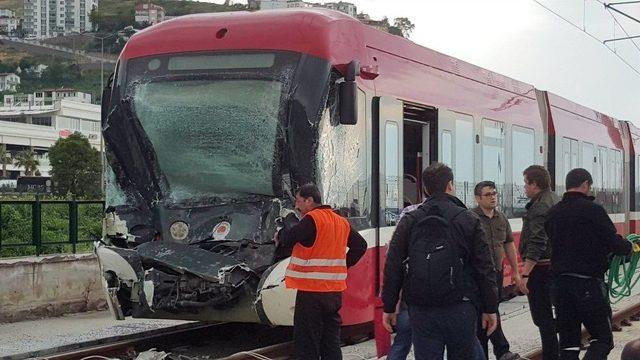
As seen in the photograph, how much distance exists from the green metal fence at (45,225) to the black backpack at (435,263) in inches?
354

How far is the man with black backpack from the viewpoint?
6.05m

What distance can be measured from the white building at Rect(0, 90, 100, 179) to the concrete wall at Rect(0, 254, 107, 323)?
4683 inches

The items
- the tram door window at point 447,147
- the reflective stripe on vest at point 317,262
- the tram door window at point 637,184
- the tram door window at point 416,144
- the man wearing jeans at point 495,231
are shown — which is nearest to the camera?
the reflective stripe on vest at point 317,262

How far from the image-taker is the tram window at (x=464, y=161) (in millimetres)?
12781

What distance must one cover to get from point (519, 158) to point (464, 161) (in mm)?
2658

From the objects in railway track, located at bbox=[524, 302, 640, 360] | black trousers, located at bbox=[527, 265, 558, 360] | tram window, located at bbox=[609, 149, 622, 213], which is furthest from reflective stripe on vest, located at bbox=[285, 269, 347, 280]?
tram window, located at bbox=[609, 149, 622, 213]

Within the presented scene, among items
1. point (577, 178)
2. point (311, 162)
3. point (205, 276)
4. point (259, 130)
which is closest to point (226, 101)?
point (259, 130)

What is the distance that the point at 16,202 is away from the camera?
14.6 metres

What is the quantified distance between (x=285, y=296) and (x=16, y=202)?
21.4 ft

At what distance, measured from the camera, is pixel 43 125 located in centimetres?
15875

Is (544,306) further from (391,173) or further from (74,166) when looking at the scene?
(74,166)

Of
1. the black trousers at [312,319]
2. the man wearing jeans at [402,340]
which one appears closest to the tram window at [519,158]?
the man wearing jeans at [402,340]

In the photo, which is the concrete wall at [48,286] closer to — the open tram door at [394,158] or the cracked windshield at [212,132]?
the cracked windshield at [212,132]

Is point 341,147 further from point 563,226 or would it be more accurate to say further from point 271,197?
point 563,226
